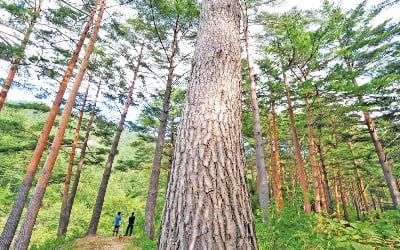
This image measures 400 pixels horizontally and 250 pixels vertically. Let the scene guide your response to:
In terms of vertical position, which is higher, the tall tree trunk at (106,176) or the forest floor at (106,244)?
the tall tree trunk at (106,176)

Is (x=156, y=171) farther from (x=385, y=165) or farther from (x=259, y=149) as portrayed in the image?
(x=385, y=165)

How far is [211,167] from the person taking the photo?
5.71ft

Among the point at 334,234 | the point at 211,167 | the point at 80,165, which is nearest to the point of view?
the point at 211,167

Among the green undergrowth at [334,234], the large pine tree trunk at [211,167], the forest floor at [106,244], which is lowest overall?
the forest floor at [106,244]

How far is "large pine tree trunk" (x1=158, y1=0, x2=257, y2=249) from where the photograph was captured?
1.52 metres

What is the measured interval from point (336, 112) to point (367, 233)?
28.0ft

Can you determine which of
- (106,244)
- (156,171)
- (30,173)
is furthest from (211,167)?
(106,244)

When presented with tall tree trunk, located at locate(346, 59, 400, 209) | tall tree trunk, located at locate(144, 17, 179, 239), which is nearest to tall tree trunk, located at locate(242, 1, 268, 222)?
tall tree trunk, located at locate(144, 17, 179, 239)

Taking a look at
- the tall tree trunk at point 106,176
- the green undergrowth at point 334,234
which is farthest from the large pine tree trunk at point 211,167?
the tall tree trunk at point 106,176

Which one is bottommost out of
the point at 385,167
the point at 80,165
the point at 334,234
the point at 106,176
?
the point at 334,234

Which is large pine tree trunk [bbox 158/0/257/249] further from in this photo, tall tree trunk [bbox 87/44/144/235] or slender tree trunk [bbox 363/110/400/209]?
slender tree trunk [bbox 363/110/400/209]

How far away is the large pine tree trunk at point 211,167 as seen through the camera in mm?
1518

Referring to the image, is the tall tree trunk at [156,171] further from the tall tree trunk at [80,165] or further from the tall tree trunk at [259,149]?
the tall tree trunk at [80,165]

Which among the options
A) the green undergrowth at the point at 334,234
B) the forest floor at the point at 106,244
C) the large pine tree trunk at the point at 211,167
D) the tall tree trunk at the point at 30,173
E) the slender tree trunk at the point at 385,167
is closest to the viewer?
Result: the large pine tree trunk at the point at 211,167
